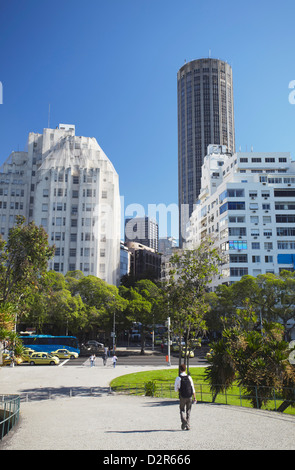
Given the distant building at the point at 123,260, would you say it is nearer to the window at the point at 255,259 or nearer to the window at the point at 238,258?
the window at the point at 238,258

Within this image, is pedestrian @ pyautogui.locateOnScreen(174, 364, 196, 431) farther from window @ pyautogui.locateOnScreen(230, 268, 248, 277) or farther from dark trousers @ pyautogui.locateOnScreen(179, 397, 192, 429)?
window @ pyautogui.locateOnScreen(230, 268, 248, 277)

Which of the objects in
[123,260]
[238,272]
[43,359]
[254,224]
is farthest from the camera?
[123,260]

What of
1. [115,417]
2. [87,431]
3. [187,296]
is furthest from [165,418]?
[187,296]

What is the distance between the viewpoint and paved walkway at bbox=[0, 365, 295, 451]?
28.8 feet

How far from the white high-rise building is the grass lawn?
55422 millimetres

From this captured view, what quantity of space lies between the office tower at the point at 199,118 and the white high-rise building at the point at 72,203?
75337mm

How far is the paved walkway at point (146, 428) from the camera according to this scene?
879 cm

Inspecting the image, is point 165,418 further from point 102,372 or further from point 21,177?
point 21,177

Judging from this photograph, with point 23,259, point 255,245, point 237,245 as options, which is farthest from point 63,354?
point 255,245

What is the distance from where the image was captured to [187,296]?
2477 cm

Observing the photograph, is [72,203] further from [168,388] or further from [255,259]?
[168,388]

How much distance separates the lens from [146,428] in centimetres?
1054

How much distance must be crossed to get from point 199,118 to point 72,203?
102374 mm
